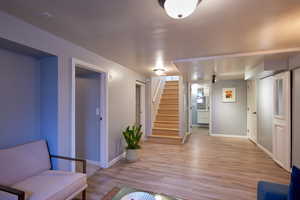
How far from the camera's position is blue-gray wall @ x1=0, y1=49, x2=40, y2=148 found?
1832 mm

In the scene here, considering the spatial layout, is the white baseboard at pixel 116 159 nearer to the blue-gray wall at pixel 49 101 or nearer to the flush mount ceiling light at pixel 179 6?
the blue-gray wall at pixel 49 101

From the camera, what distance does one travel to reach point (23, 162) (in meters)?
1.76

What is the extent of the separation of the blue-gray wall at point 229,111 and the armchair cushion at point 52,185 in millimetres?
5493

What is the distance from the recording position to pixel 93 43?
233 centimetres

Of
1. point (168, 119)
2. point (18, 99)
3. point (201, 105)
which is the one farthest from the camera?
point (201, 105)

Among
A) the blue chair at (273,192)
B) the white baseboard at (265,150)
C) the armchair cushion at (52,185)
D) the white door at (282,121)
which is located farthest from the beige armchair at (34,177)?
the white baseboard at (265,150)

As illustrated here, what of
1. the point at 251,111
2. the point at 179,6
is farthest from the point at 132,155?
the point at 251,111

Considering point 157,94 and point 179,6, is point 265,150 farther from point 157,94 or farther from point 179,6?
point 179,6

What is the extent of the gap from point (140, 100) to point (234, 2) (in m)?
4.02

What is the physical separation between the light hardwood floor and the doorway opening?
148 inches

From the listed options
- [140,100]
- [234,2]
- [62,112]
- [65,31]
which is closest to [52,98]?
[62,112]

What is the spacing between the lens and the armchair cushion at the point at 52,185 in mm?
1450

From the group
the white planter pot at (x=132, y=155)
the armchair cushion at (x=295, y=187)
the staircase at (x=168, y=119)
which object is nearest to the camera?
the armchair cushion at (x=295, y=187)

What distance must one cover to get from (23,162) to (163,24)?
2273 mm
